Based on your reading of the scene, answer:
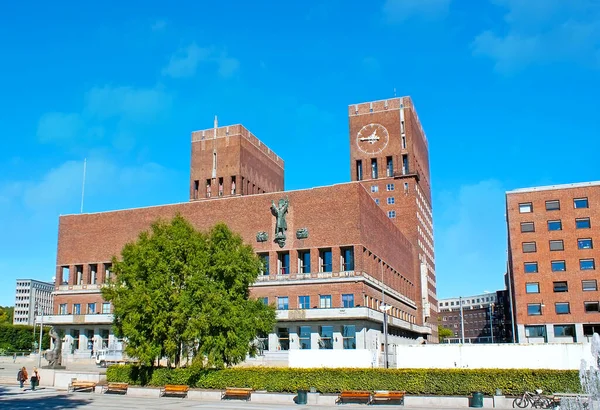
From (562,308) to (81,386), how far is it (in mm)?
59602

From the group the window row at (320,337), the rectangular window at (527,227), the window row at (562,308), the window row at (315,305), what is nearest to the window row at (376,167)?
the rectangular window at (527,227)

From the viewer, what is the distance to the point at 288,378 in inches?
1497

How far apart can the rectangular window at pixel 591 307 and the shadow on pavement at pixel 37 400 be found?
62.7 meters

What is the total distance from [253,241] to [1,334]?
77.4 meters

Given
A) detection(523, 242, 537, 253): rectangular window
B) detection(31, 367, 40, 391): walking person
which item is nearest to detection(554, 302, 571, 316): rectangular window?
detection(523, 242, 537, 253): rectangular window

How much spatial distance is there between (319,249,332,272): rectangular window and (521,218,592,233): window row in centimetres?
2816

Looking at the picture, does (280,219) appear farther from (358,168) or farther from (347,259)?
(358,168)

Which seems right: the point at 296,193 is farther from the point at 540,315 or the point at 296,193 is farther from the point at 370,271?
the point at 540,315

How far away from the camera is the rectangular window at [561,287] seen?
3086 inches

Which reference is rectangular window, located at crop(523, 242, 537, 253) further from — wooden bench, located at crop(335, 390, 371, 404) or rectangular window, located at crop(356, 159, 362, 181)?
wooden bench, located at crop(335, 390, 371, 404)

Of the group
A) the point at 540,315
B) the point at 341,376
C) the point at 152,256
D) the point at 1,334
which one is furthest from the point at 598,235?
the point at 1,334

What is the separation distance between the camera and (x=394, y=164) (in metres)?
109

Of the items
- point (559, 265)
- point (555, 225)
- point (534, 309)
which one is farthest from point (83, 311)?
point (555, 225)

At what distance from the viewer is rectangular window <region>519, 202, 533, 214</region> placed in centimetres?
8166
